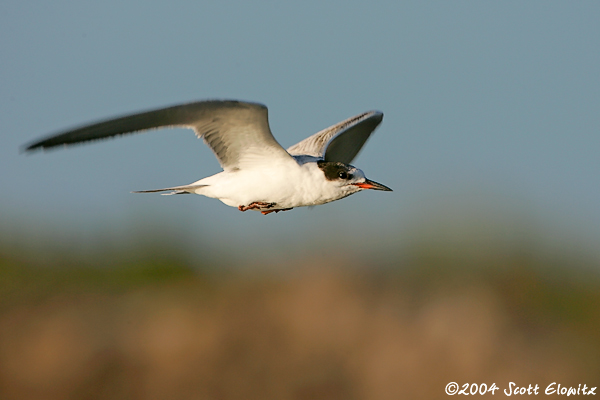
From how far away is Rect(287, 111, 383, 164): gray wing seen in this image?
7605mm

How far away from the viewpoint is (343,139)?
27.2 ft

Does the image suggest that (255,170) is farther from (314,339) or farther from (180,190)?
(314,339)

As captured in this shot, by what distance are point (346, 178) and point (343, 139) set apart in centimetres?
214

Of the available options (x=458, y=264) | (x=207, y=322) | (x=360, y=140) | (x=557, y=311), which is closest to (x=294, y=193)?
(x=360, y=140)

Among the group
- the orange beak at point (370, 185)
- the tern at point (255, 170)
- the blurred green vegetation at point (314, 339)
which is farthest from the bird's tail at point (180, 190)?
the blurred green vegetation at point (314, 339)

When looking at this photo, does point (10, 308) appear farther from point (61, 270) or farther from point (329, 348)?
point (329, 348)

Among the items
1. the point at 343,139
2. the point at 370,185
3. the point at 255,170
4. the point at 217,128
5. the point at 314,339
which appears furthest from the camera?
the point at 314,339

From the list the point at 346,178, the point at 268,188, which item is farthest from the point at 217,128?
the point at 346,178

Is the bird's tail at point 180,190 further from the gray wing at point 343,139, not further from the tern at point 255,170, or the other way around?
the gray wing at point 343,139

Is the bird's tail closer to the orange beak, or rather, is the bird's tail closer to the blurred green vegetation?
the orange beak

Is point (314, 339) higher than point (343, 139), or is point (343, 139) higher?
point (343, 139)

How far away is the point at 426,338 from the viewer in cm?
1221

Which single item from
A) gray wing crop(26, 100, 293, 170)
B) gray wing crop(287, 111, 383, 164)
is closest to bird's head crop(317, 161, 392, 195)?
gray wing crop(26, 100, 293, 170)

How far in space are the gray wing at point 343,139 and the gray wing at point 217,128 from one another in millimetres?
1341
